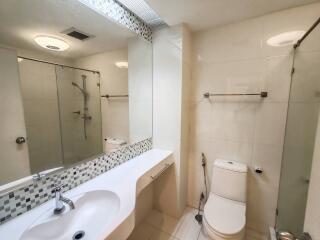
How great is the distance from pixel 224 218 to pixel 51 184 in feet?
4.68

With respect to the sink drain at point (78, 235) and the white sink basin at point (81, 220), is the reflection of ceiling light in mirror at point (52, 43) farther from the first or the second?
the sink drain at point (78, 235)

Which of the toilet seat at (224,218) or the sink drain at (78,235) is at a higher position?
the sink drain at (78,235)

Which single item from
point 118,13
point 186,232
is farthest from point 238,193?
point 118,13

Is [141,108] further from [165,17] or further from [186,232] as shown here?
[186,232]

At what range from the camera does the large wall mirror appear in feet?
3.02

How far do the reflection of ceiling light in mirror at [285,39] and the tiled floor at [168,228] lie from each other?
2099mm

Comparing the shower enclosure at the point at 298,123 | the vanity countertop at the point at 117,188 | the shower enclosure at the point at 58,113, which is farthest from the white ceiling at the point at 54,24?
the shower enclosure at the point at 298,123

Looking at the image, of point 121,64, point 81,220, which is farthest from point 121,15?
point 81,220

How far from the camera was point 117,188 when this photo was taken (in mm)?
1115

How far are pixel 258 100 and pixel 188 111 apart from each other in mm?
755

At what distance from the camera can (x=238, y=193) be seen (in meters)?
1.63

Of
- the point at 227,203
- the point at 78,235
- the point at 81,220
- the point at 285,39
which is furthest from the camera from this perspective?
the point at 227,203

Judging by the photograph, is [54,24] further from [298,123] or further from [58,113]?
[298,123]

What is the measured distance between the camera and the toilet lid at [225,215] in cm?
130
